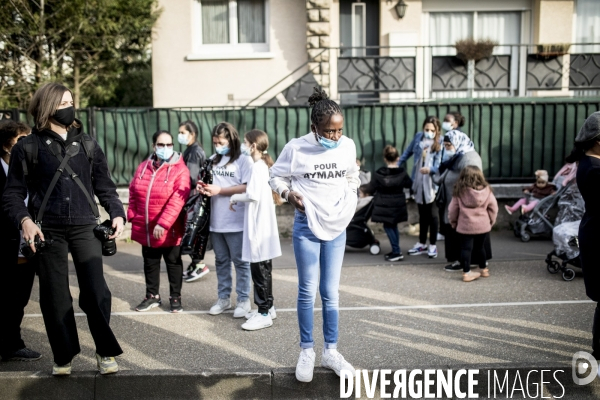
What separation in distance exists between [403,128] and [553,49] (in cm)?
486

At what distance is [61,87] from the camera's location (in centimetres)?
476

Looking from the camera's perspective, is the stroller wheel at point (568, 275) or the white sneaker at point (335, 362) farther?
the stroller wheel at point (568, 275)

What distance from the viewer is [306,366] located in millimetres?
4859

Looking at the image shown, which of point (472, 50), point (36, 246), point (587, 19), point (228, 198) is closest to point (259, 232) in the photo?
point (228, 198)

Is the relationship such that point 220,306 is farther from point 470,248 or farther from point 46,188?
point 470,248

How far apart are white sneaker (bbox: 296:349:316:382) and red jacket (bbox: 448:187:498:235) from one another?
3.71 metres

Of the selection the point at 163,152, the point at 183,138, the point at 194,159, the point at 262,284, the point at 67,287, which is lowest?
the point at 262,284

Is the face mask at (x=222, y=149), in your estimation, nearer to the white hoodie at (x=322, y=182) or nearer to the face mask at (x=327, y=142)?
the white hoodie at (x=322, y=182)

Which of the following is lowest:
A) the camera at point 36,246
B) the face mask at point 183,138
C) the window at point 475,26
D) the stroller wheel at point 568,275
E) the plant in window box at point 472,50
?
the stroller wheel at point 568,275

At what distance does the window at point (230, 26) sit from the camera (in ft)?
49.4

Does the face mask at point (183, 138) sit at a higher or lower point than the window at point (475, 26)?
lower

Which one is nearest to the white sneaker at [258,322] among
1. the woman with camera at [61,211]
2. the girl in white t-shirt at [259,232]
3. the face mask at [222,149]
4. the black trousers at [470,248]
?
the girl in white t-shirt at [259,232]

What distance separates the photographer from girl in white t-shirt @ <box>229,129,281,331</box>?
627 cm

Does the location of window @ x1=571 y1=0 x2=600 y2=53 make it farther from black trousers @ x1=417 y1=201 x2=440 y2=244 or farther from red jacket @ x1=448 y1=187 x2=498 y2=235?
red jacket @ x1=448 y1=187 x2=498 y2=235
